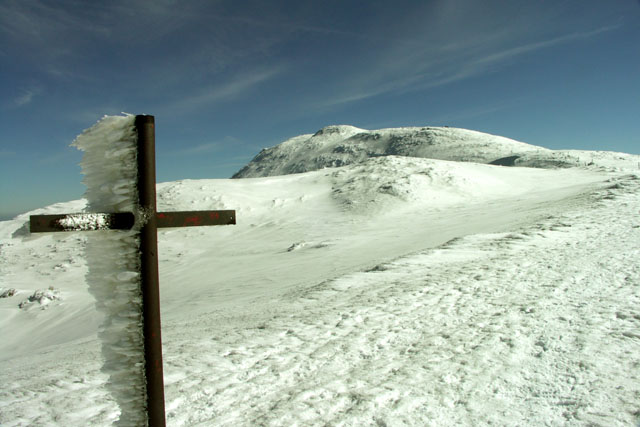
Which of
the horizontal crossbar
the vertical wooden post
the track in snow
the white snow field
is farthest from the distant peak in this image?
the vertical wooden post

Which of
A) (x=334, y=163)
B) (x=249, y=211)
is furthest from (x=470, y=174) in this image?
(x=334, y=163)

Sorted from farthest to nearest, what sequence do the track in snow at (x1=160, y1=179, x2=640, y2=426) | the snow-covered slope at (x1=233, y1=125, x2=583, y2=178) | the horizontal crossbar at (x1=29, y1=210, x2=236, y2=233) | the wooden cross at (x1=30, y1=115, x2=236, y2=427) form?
1. the snow-covered slope at (x1=233, y1=125, x2=583, y2=178)
2. the track in snow at (x1=160, y1=179, x2=640, y2=426)
3. the wooden cross at (x1=30, y1=115, x2=236, y2=427)
4. the horizontal crossbar at (x1=29, y1=210, x2=236, y2=233)

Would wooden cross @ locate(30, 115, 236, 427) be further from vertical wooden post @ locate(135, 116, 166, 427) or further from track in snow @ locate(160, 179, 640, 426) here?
track in snow @ locate(160, 179, 640, 426)

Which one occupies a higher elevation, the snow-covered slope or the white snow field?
the snow-covered slope

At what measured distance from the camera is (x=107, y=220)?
5.02 feet

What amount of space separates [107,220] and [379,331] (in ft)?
12.3

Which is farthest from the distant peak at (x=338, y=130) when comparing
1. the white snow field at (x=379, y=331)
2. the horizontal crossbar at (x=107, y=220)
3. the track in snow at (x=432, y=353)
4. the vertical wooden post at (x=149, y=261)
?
the vertical wooden post at (x=149, y=261)

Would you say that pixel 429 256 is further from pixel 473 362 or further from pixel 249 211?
pixel 249 211

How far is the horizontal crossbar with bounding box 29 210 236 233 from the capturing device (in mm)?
1426

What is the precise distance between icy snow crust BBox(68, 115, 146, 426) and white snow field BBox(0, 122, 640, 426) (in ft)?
0.58

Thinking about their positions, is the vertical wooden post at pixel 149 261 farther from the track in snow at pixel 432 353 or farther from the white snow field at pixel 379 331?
the track in snow at pixel 432 353

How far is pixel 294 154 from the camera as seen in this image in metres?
95.8

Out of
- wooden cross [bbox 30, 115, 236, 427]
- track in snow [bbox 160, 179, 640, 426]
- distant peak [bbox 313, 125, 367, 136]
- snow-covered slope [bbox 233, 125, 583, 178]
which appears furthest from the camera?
distant peak [bbox 313, 125, 367, 136]

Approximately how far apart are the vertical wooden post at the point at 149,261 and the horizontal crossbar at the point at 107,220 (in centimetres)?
7
